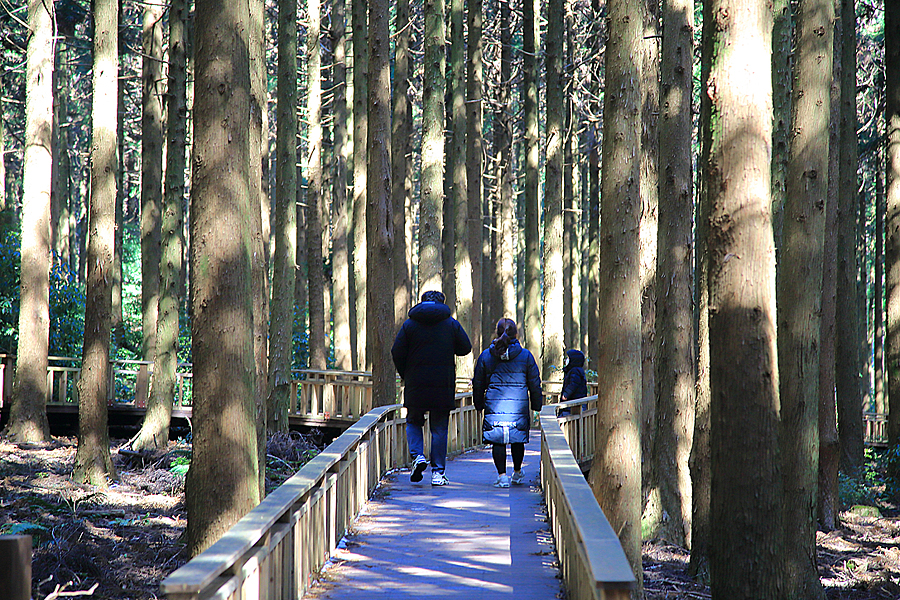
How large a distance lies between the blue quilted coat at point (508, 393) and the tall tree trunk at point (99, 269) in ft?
20.1

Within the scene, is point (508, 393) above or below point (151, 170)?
below

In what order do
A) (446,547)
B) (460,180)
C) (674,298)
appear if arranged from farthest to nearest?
(460,180)
(674,298)
(446,547)

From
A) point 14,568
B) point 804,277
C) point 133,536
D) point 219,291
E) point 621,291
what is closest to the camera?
point 14,568

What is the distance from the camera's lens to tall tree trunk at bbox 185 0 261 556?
21.2ft

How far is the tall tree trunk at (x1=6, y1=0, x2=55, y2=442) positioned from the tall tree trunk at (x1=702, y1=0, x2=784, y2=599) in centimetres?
1346

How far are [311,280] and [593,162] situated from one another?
44.1 ft

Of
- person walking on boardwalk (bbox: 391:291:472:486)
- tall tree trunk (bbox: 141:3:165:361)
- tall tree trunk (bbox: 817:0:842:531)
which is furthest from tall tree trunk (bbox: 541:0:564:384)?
person walking on boardwalk (bbox: 391:291:472:486)

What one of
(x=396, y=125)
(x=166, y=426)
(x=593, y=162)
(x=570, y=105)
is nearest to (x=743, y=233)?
(x=166, y=426)

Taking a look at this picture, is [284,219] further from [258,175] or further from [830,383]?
[830,383]

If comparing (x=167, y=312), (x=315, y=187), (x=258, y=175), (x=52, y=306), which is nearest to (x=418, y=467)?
(x=258, y=175)

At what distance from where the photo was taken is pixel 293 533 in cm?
547

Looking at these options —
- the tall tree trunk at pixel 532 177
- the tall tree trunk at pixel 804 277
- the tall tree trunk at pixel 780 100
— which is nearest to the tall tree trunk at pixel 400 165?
the tall tree trunk at pixel 532 177

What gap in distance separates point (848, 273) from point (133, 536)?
1451cm

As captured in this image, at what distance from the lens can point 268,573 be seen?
15.5 feet
